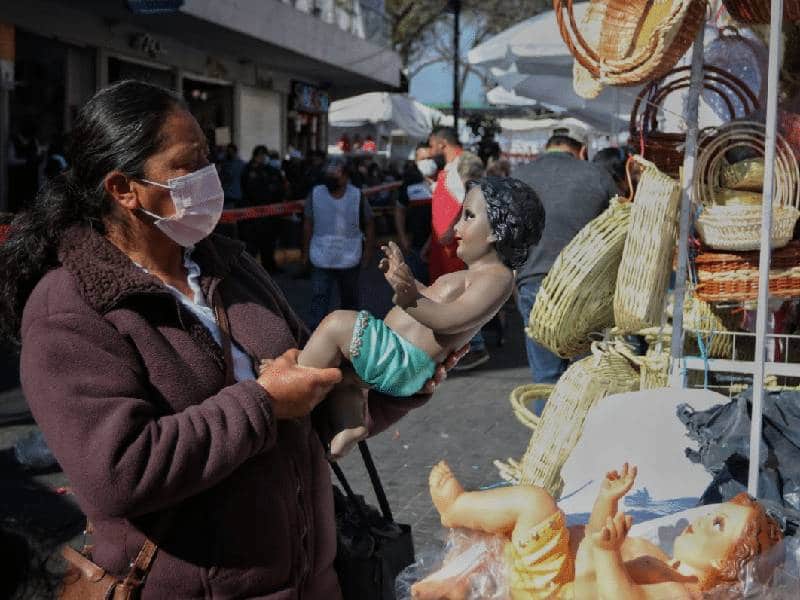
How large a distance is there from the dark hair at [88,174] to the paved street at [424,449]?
92.3 inches

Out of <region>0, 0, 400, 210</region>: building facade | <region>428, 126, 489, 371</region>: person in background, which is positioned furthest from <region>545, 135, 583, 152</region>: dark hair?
<region>0, 0, 400, 210</region>: building facade

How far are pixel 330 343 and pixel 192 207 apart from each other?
0.42 meters

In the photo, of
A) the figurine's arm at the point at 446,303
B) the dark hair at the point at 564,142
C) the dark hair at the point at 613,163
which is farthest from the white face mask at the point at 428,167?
the figurine's arm at the point at 446,303

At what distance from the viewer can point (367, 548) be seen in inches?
97.5

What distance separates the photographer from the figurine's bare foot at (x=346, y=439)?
2.24 m

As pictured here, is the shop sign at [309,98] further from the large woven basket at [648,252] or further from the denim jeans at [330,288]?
the large woven basket at [648,252]

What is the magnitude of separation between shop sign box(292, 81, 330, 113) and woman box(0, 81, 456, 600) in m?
23.5

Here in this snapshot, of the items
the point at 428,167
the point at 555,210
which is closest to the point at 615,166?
the point at 428,167

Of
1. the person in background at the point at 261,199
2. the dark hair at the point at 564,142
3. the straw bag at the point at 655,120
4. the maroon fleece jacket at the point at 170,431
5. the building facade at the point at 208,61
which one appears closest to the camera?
the maroon fleece jacket at the point at 170,431

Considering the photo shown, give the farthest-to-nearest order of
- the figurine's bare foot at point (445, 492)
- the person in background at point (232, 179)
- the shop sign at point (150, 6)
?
the person in background at point (232, 179) < the shop sign at point (150, 6) < the figurine's bare foot at point (445, 492)

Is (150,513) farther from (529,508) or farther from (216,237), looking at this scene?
(529,508)

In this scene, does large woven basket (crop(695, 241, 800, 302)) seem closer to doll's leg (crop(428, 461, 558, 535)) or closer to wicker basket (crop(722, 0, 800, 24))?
wicker basket (crop(722, 0, 800, 24))

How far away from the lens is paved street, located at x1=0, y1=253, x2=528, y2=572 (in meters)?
5.07

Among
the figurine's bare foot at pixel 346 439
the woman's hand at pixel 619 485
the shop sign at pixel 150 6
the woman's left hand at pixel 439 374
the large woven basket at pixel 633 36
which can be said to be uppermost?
the shop sign at pixel 150 6
